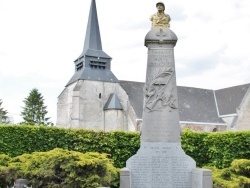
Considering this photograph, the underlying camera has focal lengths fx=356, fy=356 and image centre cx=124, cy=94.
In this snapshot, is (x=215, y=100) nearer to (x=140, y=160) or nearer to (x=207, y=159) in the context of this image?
(x=207, y=159)

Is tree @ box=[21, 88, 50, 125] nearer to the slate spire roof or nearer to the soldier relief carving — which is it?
the slate spire roof

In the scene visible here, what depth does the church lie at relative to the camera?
4216 cm

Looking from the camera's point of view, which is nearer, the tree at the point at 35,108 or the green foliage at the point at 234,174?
the green foliage at the point at 234,174

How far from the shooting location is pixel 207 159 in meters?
16.2

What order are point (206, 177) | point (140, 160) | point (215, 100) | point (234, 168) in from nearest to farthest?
point (206, 177) < point (140, 160) < point (234, 168) < point (215, 100)

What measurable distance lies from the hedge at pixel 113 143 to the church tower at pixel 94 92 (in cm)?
2517

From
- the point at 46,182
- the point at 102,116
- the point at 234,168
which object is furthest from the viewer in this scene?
the point at 102,116

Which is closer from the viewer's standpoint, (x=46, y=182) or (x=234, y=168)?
(x=46, y=182)

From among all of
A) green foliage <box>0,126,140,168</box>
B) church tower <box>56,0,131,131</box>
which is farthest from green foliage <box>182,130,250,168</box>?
church tower <box>56,0,131,131</box>

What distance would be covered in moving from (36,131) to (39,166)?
4.92 metres

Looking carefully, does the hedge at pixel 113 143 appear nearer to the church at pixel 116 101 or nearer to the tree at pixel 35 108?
the church at pixel 116 101

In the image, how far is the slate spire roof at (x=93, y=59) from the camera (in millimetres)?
43906

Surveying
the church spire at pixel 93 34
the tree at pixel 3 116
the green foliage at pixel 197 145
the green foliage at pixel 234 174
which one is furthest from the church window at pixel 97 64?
the green foliage at pixel 234 174

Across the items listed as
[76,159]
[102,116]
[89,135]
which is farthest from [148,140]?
[102,116]
